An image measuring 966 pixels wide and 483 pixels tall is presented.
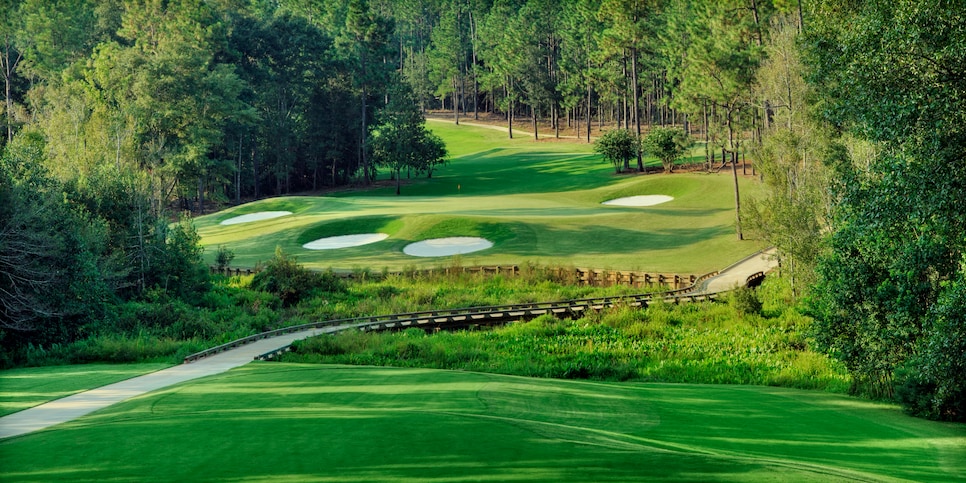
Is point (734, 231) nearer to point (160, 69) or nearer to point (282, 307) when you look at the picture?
point (282, 307)

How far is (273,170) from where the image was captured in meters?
91.4

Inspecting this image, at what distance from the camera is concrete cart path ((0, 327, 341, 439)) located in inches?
726

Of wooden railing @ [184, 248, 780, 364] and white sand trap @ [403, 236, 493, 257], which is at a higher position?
white sand trap @ [403, 236, 493, 257]

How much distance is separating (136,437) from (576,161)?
82191 mm

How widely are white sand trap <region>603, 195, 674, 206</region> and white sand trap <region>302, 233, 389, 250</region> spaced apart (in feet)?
67.9

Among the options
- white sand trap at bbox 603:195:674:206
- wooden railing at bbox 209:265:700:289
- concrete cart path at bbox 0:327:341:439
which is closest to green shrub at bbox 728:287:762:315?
wooden railing at bbox 209:265:700:289

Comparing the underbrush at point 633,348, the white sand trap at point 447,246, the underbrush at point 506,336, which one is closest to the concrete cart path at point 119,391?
the underbrush at point 506,336

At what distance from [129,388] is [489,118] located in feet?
423

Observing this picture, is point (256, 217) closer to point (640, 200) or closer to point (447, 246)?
point (447, 246)

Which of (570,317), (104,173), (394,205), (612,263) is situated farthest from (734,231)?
(104,173)

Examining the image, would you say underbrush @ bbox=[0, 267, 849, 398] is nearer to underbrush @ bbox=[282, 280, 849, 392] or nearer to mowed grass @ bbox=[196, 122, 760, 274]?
underbrush @ bbox=[282, 280, 849, 392]

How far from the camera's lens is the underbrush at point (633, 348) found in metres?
29.4

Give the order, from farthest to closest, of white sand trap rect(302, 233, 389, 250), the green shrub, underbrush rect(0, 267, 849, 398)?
white sand trap rect(302, 233, 389, 250) → the green shrub → underbrush rect(0, 267, 849, 398)

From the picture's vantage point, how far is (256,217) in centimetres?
6912
